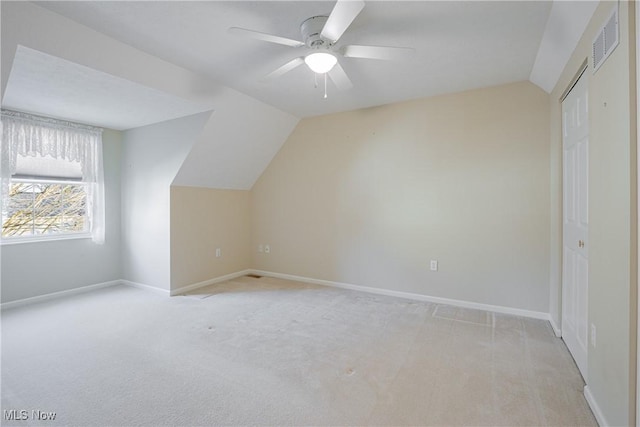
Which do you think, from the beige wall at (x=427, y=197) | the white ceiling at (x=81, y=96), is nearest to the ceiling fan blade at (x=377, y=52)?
the beige wall at (x=427, y=197)

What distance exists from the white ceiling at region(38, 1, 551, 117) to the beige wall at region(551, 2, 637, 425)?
58 cm

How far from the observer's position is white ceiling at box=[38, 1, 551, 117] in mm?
1898

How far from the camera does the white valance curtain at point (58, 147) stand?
3139 mm

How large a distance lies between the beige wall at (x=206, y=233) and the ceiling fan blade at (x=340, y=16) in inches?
113

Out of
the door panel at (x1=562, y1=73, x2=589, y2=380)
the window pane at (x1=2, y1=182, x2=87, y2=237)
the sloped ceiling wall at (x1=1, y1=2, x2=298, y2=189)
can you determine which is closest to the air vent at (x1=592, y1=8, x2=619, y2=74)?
the door panel at (x1=562, y1=73, x2=589, y2=380)

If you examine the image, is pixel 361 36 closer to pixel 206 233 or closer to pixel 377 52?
pixel 377 52

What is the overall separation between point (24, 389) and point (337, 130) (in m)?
3.76

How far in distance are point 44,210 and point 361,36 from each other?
4.11m

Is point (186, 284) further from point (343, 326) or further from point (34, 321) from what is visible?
point (343, 326)

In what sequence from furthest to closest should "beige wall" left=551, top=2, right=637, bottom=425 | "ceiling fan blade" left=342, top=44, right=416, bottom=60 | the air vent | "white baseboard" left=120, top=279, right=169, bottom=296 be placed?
"white baseboard" left=120, top=279, right=169, bottom=296 → "ceiling fan blade" left=342, top=44, right=416, bottom=60 → the air vent → "beige wall" left=551, top=2, right=637, bottom=425

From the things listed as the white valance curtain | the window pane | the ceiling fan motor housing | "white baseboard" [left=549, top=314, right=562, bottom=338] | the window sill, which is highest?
the ceiling fan motor housing

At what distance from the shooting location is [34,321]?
2.87m

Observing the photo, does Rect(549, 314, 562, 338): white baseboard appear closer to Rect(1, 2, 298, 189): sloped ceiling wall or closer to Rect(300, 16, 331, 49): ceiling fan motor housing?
Rect(300, 16, 331, 49): ceiling fan motor housing

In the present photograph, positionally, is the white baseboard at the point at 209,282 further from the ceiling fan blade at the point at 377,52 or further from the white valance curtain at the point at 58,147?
the ceiling fan blade at the point at 377,52
